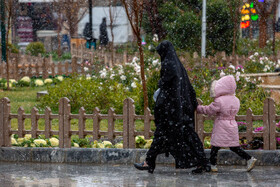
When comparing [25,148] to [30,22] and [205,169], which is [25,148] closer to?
[205,169]

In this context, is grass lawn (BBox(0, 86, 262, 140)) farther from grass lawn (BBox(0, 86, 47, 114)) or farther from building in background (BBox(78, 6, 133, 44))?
building in background (BBox(78, 6, 133, 44))

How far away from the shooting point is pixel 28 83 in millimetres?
19906

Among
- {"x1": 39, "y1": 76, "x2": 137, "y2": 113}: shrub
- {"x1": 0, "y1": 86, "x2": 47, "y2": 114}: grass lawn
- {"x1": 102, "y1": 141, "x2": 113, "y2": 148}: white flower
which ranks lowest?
{"x1": 102, "y1": 141, "x2": 113, "y2": 148}: white flower

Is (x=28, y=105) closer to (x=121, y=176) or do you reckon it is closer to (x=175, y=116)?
(x=121, y=176)

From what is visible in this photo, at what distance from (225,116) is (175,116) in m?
0.63

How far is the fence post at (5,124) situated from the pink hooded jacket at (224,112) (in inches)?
116

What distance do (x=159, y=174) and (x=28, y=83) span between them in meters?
13.4

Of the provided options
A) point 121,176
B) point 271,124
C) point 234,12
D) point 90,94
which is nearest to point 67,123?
point 121,176

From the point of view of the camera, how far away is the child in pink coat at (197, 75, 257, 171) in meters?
7.12

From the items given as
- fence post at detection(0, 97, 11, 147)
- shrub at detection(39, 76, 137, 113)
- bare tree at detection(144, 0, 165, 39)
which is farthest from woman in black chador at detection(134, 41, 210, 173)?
bare tree at detection(144, 0, 165, 39)

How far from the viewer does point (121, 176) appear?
23.3 ft

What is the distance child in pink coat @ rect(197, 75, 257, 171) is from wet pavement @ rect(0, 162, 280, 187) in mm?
335

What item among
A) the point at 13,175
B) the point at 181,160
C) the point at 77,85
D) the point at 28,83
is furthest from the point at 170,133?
the point at 28,83

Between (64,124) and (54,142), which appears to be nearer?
(64,124)
